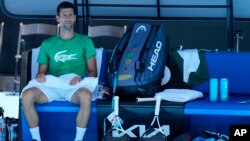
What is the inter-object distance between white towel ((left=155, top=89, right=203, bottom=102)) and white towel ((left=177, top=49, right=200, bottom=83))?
253 mm

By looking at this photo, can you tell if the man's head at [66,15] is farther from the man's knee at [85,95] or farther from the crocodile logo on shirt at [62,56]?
the man's knee at [85,95]

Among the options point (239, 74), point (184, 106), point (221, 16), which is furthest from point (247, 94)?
point (221, 16)

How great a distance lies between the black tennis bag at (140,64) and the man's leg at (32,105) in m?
0.51

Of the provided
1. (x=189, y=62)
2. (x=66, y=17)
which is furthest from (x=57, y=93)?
(x=189, y=62)

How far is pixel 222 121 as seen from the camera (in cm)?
414

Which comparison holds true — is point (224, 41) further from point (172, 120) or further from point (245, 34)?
point (172, 120)

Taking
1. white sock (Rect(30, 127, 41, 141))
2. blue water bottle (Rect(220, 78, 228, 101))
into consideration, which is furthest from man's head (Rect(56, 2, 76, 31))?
blue water bottle (Rect(220, 78, 228, 101))

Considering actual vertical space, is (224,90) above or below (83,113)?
above

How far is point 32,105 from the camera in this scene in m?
3.97

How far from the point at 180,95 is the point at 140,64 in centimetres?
34

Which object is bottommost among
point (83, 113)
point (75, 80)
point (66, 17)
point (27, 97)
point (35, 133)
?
point (35, 133)

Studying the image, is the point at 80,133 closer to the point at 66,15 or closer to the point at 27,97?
the point at 27,97

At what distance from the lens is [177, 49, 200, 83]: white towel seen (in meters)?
4.36

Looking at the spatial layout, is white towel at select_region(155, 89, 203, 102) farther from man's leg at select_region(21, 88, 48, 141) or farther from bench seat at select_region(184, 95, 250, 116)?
man's leg at select_region(21, 88, 48, 141)
